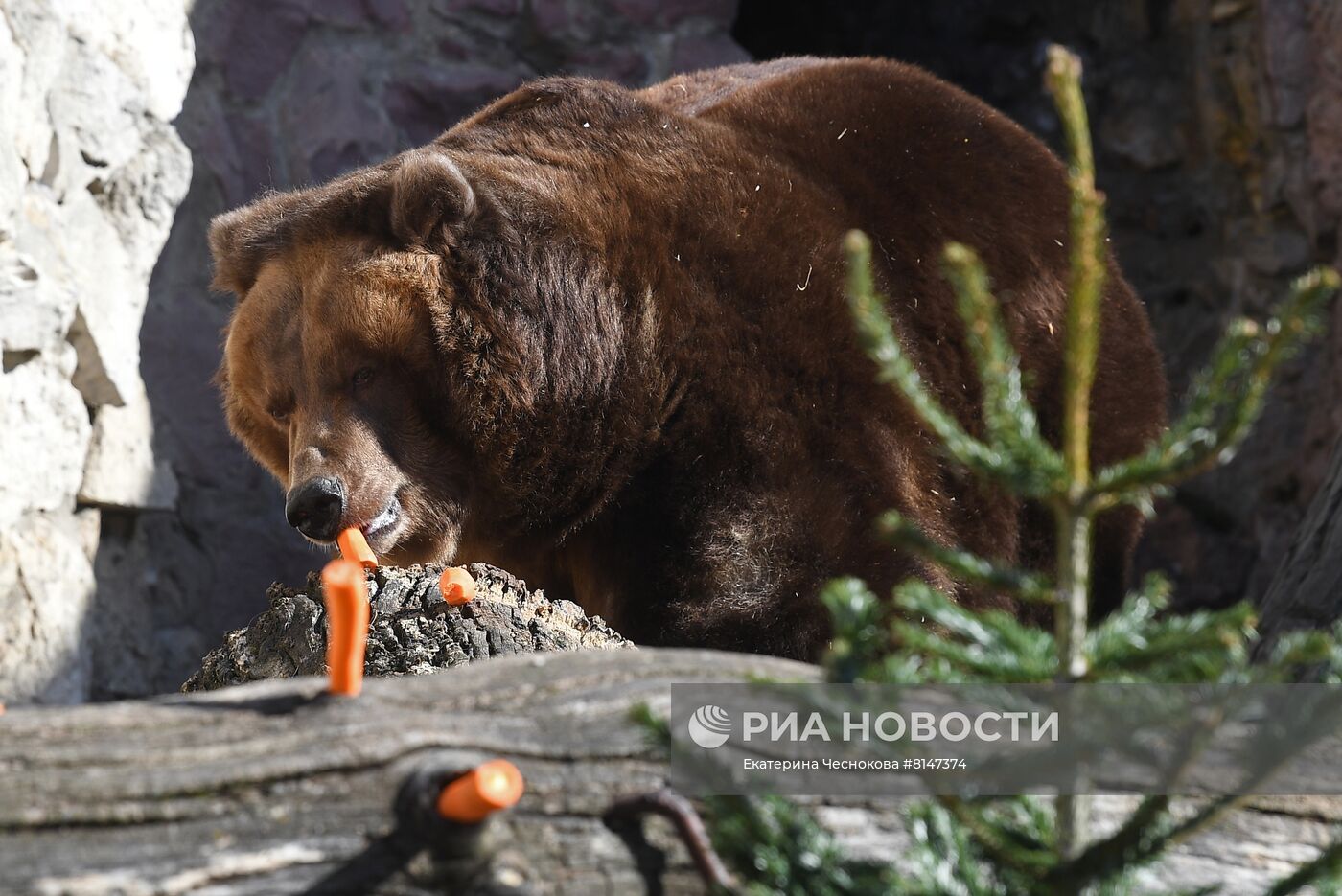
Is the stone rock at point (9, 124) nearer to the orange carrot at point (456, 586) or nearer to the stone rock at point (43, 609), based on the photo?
the stone rock at point (43, 609)

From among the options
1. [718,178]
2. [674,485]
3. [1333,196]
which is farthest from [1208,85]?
[674,485]

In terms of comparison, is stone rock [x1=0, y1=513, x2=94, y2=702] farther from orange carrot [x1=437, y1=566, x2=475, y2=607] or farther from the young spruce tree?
the young spruce tree

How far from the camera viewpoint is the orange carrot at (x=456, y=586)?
97.7 inches

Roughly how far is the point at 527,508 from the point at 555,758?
5.59 ft

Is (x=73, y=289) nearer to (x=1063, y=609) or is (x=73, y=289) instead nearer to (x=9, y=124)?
(x=9, y=124)

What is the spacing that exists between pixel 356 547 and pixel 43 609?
6.24 feet

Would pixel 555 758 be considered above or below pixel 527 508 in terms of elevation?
below

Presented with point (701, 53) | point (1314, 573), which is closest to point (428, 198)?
point (1314, 573)

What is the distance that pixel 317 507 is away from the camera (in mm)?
2809

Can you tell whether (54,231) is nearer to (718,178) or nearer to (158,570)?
(158,570)

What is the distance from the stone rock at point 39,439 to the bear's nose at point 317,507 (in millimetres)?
1511

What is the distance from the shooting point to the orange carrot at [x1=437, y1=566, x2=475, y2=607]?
2.48 meters

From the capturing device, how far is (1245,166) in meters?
5.27

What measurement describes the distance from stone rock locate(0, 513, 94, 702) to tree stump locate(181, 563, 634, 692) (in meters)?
1.63
